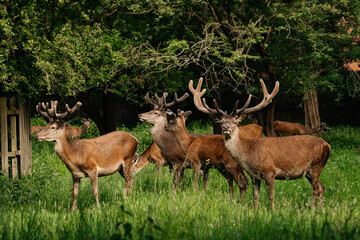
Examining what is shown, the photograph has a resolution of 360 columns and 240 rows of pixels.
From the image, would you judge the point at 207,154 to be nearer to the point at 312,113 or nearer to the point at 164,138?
the point at 164,138

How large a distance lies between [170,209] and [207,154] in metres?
2.63

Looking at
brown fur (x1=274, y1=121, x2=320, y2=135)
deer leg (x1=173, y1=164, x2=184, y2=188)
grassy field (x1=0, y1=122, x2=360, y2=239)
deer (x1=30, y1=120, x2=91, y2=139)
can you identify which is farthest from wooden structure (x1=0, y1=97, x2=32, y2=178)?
brown fur (x1=274, y1=121, x2=320, y2=135)

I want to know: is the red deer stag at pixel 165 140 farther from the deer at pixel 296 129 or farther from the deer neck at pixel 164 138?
the deer at pixel 296 129

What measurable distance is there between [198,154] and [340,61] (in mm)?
11479

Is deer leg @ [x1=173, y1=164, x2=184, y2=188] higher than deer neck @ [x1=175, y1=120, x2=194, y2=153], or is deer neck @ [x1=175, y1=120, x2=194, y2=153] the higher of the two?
deer neck @ [x1=175, y1=120, x2=194, y2=153]

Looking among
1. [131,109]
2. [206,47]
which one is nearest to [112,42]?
[206,47]

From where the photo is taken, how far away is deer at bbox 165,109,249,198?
795cm

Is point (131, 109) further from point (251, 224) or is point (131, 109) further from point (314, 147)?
point (251, 224)

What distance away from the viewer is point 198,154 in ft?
27.5

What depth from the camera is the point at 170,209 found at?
5719 millimetres

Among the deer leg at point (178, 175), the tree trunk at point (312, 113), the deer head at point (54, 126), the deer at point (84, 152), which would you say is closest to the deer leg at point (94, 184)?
the deer at point (84, 152)

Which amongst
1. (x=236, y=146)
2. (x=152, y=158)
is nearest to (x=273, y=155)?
(x=236, y=146)

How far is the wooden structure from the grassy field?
13.2 inches

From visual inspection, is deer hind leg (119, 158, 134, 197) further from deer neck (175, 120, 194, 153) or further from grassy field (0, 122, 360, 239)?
deer neck (175, 120, 194, 153)
